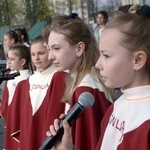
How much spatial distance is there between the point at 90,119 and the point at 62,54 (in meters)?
0.44

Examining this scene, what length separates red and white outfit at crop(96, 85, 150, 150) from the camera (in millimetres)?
1577

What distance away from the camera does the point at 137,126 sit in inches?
63.3

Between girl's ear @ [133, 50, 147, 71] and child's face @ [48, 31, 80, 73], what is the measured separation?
0.84 m

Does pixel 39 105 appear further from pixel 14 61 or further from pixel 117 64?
pixel 117 64

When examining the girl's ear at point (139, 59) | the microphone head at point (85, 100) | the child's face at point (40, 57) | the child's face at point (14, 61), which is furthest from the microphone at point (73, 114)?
the child's face at point (14, 61)

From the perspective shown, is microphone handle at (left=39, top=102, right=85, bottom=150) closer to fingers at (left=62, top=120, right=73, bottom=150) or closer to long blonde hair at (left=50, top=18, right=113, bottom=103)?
fingers at (left=62, top=120, right=73, bottom=150)

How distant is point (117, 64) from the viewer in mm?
1694

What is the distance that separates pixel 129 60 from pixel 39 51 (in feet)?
5.33

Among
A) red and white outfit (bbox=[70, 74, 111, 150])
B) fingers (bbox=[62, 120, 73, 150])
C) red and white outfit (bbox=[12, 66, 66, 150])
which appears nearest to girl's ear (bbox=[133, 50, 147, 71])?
fingers (bbox=[62, 120, 73, 150])

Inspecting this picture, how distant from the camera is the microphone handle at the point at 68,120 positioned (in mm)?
1629

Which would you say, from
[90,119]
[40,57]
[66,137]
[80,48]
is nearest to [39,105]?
[40,57]

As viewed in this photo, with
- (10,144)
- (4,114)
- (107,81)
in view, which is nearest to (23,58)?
(4,114)

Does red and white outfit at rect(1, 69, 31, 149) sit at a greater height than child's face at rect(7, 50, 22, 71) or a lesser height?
lesser

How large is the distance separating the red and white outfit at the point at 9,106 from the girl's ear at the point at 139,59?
1978 millimetres
